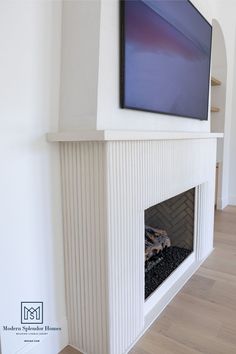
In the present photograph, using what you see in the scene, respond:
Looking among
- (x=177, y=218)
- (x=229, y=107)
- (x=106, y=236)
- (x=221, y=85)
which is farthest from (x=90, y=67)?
(x=229, y=107)

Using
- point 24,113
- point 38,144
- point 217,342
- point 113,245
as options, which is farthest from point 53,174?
point 217,342

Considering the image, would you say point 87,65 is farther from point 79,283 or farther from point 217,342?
point 217,342

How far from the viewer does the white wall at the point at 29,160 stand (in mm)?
1046

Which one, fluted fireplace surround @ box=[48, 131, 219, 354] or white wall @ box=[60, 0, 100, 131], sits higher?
white wall @ box=[60, 0, 100, 131]

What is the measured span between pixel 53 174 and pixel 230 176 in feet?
11.3

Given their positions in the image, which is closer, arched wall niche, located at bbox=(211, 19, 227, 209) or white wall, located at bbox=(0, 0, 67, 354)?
white wall, located at bbox=(0, 0, 67, 354)

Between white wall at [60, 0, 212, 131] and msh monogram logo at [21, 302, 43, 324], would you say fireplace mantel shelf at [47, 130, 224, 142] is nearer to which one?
white wall at [60, 0, 212, 131]

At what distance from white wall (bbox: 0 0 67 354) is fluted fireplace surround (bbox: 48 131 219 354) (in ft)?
0.29

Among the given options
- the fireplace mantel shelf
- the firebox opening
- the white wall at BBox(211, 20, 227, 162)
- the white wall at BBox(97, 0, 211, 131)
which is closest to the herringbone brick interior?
the firebox opening

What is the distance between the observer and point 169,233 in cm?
238

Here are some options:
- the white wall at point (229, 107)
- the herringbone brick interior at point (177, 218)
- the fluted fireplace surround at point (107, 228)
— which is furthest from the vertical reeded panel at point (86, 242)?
the white wall at point (229, 107)

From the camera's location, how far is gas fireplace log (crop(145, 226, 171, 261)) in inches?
81.1

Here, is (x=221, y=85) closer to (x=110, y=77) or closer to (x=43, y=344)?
(x=110, y=77)

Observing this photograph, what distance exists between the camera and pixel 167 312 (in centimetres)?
162
